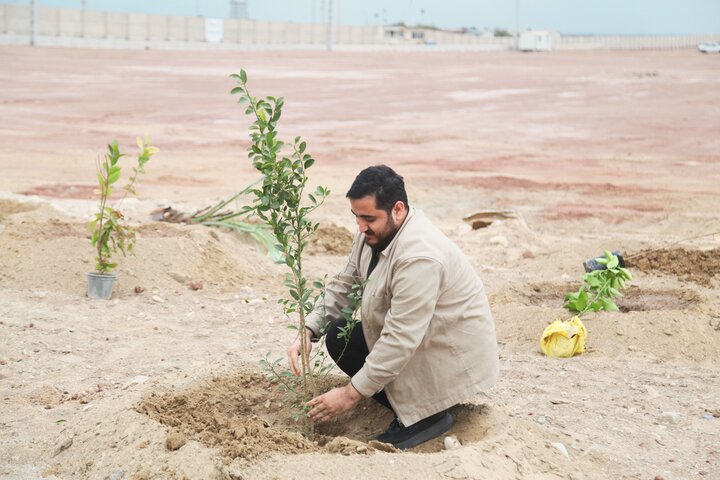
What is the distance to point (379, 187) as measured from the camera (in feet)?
12.2

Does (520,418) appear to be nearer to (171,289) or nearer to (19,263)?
(171,289)

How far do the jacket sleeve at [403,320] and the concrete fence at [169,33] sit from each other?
42584 millimetres

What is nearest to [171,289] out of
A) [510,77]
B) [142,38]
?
[510,77]

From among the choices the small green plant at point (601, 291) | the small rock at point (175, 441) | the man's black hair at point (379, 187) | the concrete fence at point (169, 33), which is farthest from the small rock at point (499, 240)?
the concrete fence at point (169, 33)

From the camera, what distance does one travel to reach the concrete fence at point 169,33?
47131 millimetres

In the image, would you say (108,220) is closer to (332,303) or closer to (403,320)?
(332,303)

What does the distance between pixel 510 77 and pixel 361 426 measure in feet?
116

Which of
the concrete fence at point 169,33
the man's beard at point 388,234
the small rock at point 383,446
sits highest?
the concrete fence at point 169,33

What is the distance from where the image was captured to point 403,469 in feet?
11.5

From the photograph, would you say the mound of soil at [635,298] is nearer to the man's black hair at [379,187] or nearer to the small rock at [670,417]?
the small rock at [670,417]

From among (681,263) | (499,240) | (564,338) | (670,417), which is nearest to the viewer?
(670,417)

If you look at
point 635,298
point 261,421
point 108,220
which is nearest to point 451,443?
point 261,421

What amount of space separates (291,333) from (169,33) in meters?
55.7

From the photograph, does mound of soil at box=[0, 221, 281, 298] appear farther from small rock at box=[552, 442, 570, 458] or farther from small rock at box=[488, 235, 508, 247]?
small rock at box=[552, 442, 570, 458]
